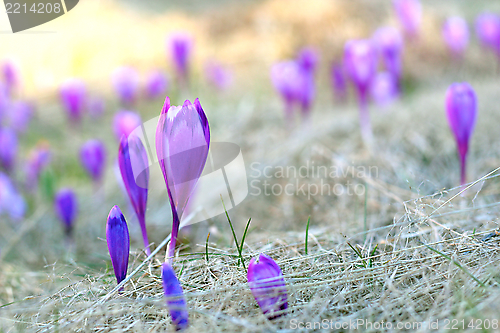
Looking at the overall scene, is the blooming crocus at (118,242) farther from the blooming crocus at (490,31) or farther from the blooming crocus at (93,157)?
the blooming crocus at (490,31)

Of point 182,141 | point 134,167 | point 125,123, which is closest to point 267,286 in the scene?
point 182,141

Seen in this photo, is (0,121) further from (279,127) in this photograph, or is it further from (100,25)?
(100,25)

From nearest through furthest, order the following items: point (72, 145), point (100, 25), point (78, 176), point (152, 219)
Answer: point (152, 219)
point (78, 176)
point (72, 145)
point (100, 25)

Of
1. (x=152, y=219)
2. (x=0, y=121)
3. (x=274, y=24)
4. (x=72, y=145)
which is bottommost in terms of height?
(x=152, y=219)

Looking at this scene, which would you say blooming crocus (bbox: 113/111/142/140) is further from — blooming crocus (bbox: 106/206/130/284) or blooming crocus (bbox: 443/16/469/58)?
blooming crocus (bbox: 443/16/469/58)

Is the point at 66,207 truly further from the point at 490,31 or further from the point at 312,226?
the point at 490,31

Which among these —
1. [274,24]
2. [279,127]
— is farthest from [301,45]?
[279,127]
